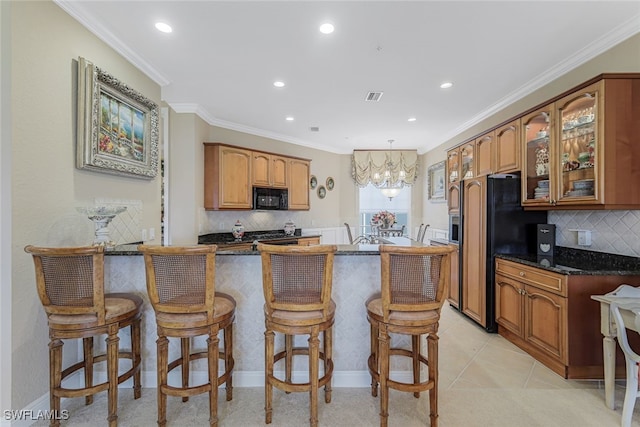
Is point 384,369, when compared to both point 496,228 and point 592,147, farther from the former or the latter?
point 592,147

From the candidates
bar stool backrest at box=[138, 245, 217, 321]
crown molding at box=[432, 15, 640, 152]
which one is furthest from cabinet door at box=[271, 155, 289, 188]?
bar stool backrest at box=[138, 245, 217, 321]

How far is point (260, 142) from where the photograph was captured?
547cm

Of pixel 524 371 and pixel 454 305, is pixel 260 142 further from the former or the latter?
pixel 524 371

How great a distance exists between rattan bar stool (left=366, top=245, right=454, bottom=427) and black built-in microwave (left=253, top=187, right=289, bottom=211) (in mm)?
3701

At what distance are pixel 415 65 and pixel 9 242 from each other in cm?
350

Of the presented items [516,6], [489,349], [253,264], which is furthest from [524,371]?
[516,6]

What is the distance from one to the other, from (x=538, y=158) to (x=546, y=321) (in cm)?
159

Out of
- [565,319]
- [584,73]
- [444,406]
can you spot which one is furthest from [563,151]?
[444,406]

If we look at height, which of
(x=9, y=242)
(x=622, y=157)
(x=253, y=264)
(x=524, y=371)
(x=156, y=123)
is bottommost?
(x=524, y=371)

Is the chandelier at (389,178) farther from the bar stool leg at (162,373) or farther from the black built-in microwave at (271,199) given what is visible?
the bar stool leg at (162,373)

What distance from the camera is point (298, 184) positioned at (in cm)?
585

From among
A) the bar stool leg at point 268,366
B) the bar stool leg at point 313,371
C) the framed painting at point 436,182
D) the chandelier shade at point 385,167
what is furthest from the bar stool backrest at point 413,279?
the chandelier shade at point 385,167

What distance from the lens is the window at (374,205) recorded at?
23.6 feet

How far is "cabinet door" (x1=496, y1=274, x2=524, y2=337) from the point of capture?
2.79m
